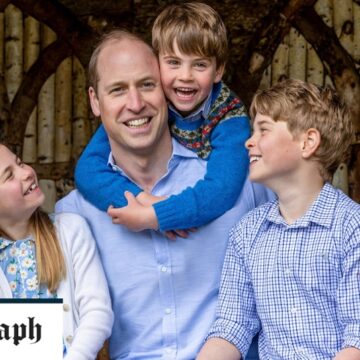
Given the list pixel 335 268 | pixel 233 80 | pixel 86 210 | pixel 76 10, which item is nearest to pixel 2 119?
pixel 76 10

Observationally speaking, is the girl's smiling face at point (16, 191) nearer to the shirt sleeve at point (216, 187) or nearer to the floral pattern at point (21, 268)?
the floral pattern at point (21, 268)

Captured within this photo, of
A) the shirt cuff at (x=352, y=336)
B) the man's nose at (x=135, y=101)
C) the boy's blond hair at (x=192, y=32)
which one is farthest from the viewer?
the boy's blond hair at (x=192, y=32)

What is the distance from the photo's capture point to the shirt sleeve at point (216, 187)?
8.65 feet

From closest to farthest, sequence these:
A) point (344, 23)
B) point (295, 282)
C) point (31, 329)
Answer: point (31, 329) → point (295, 282) → point (344, 23)

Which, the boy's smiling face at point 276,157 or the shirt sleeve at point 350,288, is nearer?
the shirt sleeve at point 350,288

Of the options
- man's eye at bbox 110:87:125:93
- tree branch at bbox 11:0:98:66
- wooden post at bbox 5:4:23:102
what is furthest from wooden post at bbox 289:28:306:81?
man's eye at bbox 110:87:125:93

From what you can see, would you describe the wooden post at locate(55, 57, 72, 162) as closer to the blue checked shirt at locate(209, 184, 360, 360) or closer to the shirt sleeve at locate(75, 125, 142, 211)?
the shirt sleeve at locate(75, 125, 142, 211)

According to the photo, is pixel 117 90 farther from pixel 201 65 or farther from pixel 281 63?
pixel 281 63

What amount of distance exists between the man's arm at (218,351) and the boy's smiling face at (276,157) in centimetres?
43

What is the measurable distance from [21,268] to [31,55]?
4.96 m

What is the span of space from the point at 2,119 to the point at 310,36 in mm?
1766

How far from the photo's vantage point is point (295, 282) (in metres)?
2.53

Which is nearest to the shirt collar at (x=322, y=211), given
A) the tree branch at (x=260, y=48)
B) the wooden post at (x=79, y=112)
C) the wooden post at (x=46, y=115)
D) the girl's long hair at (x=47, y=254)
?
the girl's long hair at (x=47, y=254)

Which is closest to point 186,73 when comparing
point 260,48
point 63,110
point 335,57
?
point 260,48
